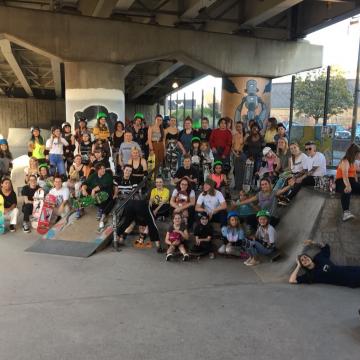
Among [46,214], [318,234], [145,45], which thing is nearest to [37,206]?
[46,214]

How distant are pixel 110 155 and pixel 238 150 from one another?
9.86 feet

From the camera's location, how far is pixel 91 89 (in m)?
13.2

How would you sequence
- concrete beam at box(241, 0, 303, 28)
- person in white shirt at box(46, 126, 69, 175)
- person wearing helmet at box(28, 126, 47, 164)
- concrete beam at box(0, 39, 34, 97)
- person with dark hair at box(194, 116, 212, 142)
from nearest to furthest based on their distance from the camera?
person with dark hair at box(194, 116, 212, 142) < person in white shirt at box(46, 126, 69, 175) < person wearing helmet at box(28, 126, 47, 164) < concrete beam at box(241, 0, 303, 28) < concrete beam at box(0, 39, 34, 97)

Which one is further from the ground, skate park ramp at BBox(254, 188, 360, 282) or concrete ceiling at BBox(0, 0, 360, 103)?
concrete ceiling at BBox(0, 0, 360, 103)

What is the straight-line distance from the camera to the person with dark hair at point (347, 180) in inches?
261

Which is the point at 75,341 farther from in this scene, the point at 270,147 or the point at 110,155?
the point at 270,147

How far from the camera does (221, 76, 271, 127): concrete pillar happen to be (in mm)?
15742

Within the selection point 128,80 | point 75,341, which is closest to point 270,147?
point 75,341

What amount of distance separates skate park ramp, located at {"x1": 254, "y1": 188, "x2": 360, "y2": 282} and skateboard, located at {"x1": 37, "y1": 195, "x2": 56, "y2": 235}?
14.7 ft

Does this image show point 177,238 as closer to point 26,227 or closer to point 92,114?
point 26,227

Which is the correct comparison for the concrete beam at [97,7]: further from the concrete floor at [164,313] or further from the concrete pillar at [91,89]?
the concrete floor at [164,313]

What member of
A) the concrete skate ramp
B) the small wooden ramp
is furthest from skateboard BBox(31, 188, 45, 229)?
the concrete skate ramp

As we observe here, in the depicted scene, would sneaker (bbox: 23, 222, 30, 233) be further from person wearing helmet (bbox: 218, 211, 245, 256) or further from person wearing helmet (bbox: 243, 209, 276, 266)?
person wearing helmet (bbox: 243, 209, 276, 266)

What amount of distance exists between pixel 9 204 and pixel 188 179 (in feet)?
12.9
